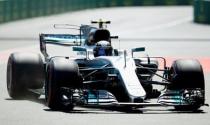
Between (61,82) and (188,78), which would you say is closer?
(61,82)

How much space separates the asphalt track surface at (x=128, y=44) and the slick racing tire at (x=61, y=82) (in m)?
0.16

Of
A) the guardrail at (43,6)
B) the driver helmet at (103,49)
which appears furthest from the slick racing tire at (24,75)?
the guardrail at (43,6)

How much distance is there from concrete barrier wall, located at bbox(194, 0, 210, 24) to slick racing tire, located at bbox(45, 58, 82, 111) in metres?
35.0

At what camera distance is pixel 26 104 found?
15039mm

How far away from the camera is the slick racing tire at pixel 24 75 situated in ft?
51.0

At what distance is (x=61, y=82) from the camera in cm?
1374

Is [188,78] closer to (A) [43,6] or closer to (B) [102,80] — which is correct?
(B) [102,80]

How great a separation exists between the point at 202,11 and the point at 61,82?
36.1 metres

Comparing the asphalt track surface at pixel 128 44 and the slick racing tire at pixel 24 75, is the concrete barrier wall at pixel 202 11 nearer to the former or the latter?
the asphalt track surface at pixel 128 44

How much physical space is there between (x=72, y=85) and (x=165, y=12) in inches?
1846

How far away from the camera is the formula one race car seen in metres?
13.8

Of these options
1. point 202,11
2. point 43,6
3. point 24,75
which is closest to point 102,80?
point 24,75

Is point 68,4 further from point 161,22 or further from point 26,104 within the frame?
point 26,104

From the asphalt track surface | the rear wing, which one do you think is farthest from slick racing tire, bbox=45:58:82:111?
the rear wing
